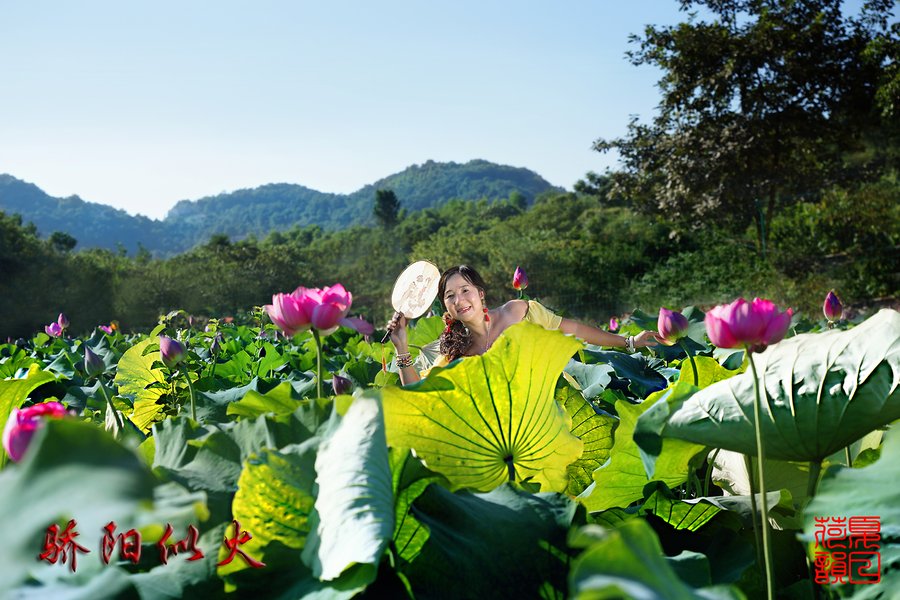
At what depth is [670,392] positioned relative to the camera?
790mm

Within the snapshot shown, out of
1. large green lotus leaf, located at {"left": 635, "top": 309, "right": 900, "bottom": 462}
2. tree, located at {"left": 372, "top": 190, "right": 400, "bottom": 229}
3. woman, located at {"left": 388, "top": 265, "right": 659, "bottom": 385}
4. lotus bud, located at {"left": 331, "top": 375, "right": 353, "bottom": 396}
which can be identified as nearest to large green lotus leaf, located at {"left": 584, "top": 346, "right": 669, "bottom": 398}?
woman, located at {"left": 388, "top": 265, "right": 659, "bottom": 385}

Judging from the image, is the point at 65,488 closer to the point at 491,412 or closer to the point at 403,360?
the point at 491,412

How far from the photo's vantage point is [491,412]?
0.86 metres

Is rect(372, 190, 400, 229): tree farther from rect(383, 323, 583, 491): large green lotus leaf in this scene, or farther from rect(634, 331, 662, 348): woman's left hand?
rect(383, 323, 583, 491): large green lotus leaf

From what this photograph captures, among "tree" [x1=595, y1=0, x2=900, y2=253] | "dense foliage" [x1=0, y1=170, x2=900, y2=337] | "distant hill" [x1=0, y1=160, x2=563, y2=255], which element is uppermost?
"distant hill" [x1=0, y1=160, x2=563, y2=255]

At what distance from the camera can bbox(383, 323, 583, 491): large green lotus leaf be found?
2.65ft

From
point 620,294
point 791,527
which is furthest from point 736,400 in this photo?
point 620,294

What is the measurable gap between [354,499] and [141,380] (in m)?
1.69

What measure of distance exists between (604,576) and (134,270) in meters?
22.9

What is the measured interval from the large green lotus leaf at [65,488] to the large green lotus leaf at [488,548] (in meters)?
0.27

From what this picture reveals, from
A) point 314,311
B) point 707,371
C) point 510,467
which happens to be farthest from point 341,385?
point 707,371

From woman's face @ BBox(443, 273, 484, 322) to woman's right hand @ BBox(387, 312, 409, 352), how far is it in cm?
52

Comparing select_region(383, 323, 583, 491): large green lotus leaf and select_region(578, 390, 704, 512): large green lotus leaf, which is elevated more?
select_region(383, 323, 583, 491): large green lotus leaf

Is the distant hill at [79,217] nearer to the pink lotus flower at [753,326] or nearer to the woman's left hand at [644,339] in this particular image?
the woman's left hand at [644,339]
